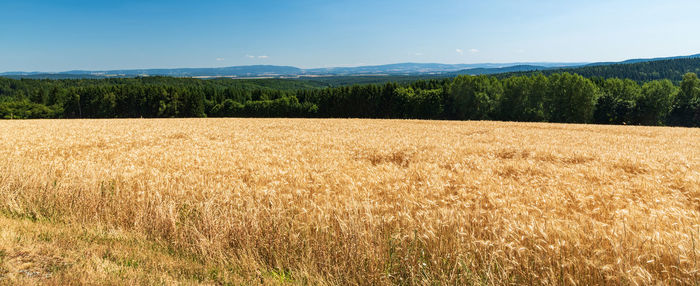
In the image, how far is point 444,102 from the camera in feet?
301

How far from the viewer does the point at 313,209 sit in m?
5.90

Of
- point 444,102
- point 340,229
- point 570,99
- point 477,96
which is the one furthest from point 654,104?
point 340,229

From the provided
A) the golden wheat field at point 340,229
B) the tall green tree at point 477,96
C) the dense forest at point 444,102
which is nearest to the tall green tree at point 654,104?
the dense forest at point 444,102

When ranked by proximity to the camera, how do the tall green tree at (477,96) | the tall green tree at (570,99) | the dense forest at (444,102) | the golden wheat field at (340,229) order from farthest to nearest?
the tall green tree at (477,96) → the dense forest at (444,102) → the tall green tree at (570,99) → the golden wheat field at (340,229)

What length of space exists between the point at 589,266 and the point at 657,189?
20.3ft

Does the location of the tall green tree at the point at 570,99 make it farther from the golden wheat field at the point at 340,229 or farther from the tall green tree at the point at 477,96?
the golden wheat field at the point at 340,229

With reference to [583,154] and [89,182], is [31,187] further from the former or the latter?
[583,154]

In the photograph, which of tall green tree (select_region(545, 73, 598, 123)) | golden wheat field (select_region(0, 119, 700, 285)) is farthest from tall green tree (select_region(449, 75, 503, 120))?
golden wheat field (select_region(0, 119, 700, 285))

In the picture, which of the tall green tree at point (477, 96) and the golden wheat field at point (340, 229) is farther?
the tall green tree at point (477, 96)

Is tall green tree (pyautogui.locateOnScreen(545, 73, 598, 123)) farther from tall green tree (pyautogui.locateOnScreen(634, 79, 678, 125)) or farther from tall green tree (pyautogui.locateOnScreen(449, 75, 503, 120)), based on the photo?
tall green tree (pyautogui.locateOnScreen(449, 75, 503, 120))

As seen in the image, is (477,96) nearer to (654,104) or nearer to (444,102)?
(444,102)

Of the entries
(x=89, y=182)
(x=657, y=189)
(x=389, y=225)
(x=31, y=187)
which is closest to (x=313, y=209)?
(x=389, y=225)

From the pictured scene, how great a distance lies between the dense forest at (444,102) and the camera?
74.1 meters

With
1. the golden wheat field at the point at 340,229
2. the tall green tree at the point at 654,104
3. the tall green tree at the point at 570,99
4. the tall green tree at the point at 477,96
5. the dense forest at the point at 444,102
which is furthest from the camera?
the tall green tree at the point at 477,96
